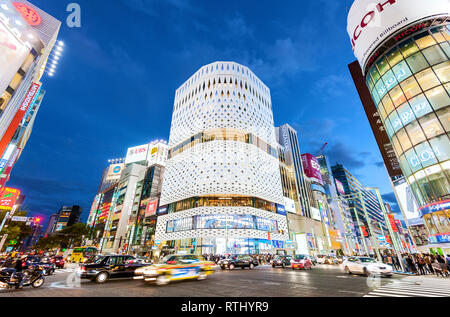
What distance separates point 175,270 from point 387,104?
107ft

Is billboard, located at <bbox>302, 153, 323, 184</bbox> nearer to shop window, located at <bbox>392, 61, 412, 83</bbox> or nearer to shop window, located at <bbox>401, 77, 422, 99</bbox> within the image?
shop window, located at <bbox>392, 61, 412, 83</bbox>

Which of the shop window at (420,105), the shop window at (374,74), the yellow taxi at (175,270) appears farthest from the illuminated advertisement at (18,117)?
the shop window at (420,105)

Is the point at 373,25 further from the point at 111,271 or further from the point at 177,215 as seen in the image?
the point at 177,215

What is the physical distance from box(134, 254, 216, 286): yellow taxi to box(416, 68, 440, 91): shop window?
31.1 m

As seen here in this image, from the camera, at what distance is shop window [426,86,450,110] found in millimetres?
21462

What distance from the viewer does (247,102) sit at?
63.5 metres

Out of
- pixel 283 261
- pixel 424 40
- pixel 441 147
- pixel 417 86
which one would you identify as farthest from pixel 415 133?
pixel 283 261

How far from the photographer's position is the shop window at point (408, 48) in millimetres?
25514

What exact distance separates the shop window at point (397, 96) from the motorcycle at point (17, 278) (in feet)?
124

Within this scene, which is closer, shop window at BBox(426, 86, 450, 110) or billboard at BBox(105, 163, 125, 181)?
shop window at BBox(426, 86, 450, 110)

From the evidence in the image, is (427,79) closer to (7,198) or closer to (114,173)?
(7,198)

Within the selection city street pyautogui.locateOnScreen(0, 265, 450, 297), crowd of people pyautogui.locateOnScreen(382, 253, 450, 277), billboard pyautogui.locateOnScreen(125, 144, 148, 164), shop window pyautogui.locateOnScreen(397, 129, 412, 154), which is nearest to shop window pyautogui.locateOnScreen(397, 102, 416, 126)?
shop window pyautogui.locateOnScreen(397, 129, 412, 154)

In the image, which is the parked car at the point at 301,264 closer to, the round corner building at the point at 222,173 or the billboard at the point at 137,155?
the round corner building at the point at 222,173

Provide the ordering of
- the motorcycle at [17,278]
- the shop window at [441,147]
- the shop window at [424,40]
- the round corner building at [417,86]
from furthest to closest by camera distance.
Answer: the shop window at [424,40]
the round corner building at [417,86]
the shop window at [441,147]
the motorcycle at [17,278]
